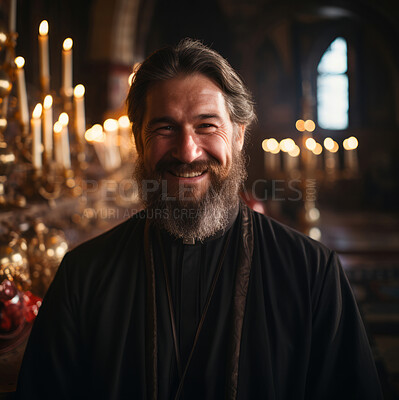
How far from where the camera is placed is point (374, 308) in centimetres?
402

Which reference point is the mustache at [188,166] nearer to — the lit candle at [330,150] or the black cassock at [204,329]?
the black cassock at [204,329]

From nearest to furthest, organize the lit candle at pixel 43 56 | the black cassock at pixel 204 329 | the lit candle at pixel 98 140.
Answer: the black cassock at pixel 204 329
the lit candle at pixel 43 56
the lit candle at pixel 98 140

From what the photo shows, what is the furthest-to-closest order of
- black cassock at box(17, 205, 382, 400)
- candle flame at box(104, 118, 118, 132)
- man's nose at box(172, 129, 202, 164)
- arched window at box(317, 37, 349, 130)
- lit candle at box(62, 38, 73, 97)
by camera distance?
arched window at box(317, 37, 349, 130)
candle flame at box(104, 118, 118, 132)
lit candle at box(62, 38, 73, 97)
man's nose at box(172, 129, 202, 164)
black cassock at box(17, 205, 382, 400)

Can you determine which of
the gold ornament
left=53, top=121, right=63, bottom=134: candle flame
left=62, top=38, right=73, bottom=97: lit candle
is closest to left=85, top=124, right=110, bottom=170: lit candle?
left=62, top=38, right=73, bottom=97: lit candle

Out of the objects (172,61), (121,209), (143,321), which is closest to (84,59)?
(121,209)

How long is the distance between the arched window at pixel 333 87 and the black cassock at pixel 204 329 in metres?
16.3

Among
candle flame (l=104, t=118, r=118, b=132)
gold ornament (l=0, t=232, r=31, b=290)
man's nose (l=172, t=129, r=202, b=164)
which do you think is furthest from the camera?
candle flame (l=104, t=118, r=118, b=132)

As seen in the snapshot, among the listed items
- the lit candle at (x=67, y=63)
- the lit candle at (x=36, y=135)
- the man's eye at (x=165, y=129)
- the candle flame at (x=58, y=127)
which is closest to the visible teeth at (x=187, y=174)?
the man's eye at (x=165, y=129)

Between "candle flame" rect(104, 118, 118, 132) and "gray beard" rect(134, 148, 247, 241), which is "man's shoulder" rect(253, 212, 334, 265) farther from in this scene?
"candle flame" rect(104, 118, 118, 132)

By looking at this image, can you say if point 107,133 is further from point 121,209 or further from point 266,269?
point 266,269

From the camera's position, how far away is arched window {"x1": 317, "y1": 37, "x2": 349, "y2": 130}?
16.7 metres

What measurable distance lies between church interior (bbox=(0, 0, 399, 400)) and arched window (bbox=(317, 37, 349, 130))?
1.7 inches

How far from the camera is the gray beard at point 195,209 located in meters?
1.57

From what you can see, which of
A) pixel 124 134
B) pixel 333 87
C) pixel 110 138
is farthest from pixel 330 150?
pixel 333 87
